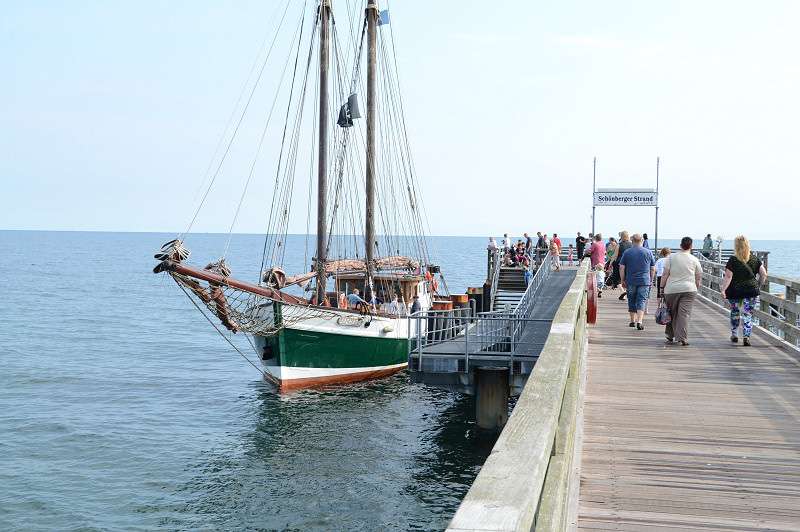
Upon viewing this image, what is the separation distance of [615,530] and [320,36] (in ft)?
94.1

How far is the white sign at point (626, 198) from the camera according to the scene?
37.3 m

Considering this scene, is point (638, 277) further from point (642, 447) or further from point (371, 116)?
point (371, 116)

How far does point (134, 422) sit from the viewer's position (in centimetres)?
2452

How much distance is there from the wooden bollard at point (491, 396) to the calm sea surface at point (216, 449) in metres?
0.96

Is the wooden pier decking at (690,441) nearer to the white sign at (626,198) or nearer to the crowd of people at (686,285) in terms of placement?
the crowd of people at (686,285)

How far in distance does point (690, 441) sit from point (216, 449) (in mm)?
15818

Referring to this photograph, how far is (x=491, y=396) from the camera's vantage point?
664 inches

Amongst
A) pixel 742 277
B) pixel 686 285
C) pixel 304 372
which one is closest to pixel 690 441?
pixel 686 285

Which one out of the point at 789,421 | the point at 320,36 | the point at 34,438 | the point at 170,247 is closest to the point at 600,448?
the point at 789,421

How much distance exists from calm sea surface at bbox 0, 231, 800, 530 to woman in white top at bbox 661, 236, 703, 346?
17.9 feet

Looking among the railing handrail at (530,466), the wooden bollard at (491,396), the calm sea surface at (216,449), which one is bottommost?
the calm sea surface at (216,449)

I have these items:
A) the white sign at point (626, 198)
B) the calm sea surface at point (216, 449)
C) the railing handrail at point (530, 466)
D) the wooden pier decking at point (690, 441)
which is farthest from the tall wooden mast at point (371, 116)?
the railing handrail at point (530, 466)

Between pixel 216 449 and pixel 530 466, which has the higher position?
pixel 530 466

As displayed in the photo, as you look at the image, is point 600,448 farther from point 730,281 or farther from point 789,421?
point 730,281
